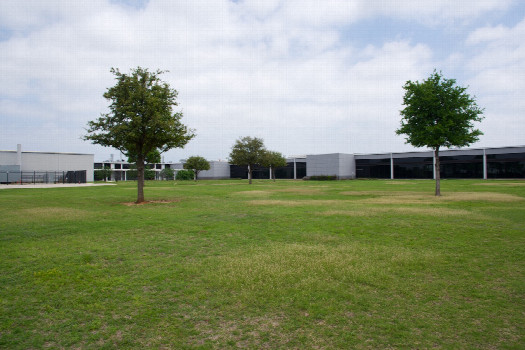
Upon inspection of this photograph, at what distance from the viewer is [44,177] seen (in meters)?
59.9

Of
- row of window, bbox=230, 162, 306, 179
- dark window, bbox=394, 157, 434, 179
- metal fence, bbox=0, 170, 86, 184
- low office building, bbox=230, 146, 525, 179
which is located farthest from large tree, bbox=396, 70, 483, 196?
row of window, bbox=230, 162, 306, 179


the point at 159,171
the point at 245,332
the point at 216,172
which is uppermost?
the point at 159,171

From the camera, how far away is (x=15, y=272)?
6.69m

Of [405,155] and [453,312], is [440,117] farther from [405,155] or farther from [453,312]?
[405,155]

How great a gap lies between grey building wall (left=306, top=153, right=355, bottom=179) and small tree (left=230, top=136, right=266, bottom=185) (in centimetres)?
2527

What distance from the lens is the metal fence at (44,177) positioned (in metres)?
55.1

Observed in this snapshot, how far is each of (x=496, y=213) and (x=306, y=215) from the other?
819 cm

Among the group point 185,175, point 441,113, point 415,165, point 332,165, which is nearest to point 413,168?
point 415,165

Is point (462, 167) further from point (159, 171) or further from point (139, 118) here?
point (159, 171)

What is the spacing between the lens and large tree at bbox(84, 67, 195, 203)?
20016mm

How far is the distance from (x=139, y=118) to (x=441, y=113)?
69.6ft

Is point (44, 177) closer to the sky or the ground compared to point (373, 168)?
closer to the ground

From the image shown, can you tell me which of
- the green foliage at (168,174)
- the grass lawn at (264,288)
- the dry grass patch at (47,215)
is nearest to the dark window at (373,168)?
the green foliage at (168,174)

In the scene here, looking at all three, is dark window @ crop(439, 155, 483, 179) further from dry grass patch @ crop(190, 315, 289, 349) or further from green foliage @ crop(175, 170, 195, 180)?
dry grass patch @ crop(190, 315, 289, 349)
